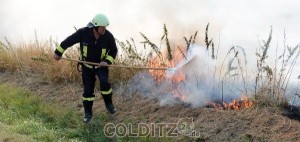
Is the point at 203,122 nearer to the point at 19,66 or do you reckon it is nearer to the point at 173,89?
Answer: the point at 173,89

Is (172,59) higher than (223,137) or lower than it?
higher

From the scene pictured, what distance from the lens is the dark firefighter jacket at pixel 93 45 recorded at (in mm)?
8812

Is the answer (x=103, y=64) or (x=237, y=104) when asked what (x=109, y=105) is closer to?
(x=103, y=64)

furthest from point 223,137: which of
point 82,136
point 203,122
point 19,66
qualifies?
point 19,66

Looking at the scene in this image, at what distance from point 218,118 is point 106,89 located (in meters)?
2.06

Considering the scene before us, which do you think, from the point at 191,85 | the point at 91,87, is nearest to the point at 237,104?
the point at 191,85

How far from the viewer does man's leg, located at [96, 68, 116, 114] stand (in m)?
8.86

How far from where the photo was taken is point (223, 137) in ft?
24.8

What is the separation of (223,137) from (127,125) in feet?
5.71

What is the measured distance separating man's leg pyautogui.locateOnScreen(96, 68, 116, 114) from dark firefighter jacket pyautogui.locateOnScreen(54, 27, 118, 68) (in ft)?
0.68

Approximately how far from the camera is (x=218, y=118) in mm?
8031

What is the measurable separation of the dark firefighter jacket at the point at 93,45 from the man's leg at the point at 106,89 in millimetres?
209

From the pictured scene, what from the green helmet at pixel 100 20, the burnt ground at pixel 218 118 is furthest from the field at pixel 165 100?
the green helmet at pixel 100 20

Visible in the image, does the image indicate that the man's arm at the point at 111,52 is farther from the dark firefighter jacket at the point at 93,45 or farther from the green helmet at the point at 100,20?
the green helmet at the point at 100,20
